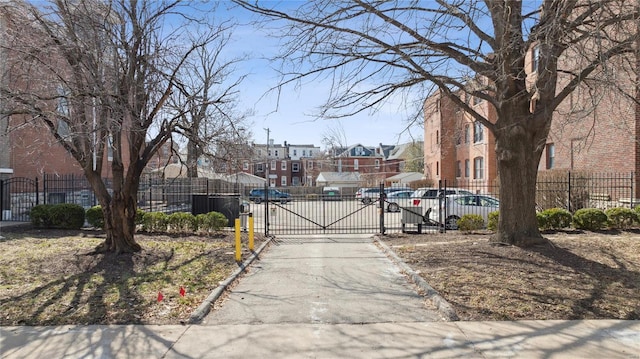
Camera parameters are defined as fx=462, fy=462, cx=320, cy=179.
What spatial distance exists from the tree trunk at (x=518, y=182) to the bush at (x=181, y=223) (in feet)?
31.2

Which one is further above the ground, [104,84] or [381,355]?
[104,84]

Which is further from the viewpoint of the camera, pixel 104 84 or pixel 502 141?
pixel 502 141

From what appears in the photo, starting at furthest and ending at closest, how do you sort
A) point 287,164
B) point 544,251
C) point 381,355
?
point 287,164 < point 544,251 < point 381,355

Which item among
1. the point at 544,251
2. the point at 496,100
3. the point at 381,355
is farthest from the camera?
the point at 496,100

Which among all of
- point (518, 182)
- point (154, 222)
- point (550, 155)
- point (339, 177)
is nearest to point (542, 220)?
point (518, 182)

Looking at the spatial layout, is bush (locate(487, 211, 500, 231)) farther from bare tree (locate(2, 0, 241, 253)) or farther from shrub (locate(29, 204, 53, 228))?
shrub (locate(29, 204, 53, 228))

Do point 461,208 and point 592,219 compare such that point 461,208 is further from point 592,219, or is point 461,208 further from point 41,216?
point 41,216

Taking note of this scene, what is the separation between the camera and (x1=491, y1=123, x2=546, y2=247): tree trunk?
9.90 meters

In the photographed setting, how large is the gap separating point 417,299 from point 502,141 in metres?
4.77

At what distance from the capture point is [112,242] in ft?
33.6

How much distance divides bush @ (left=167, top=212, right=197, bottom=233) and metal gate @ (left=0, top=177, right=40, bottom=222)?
558 cm

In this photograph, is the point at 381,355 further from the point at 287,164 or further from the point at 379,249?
the point at 287,164

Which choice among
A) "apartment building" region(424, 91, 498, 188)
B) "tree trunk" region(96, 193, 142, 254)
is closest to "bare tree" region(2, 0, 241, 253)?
"tree trunk" region(96, 193, 142, 254)

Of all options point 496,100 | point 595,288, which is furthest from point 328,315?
point 496,100
